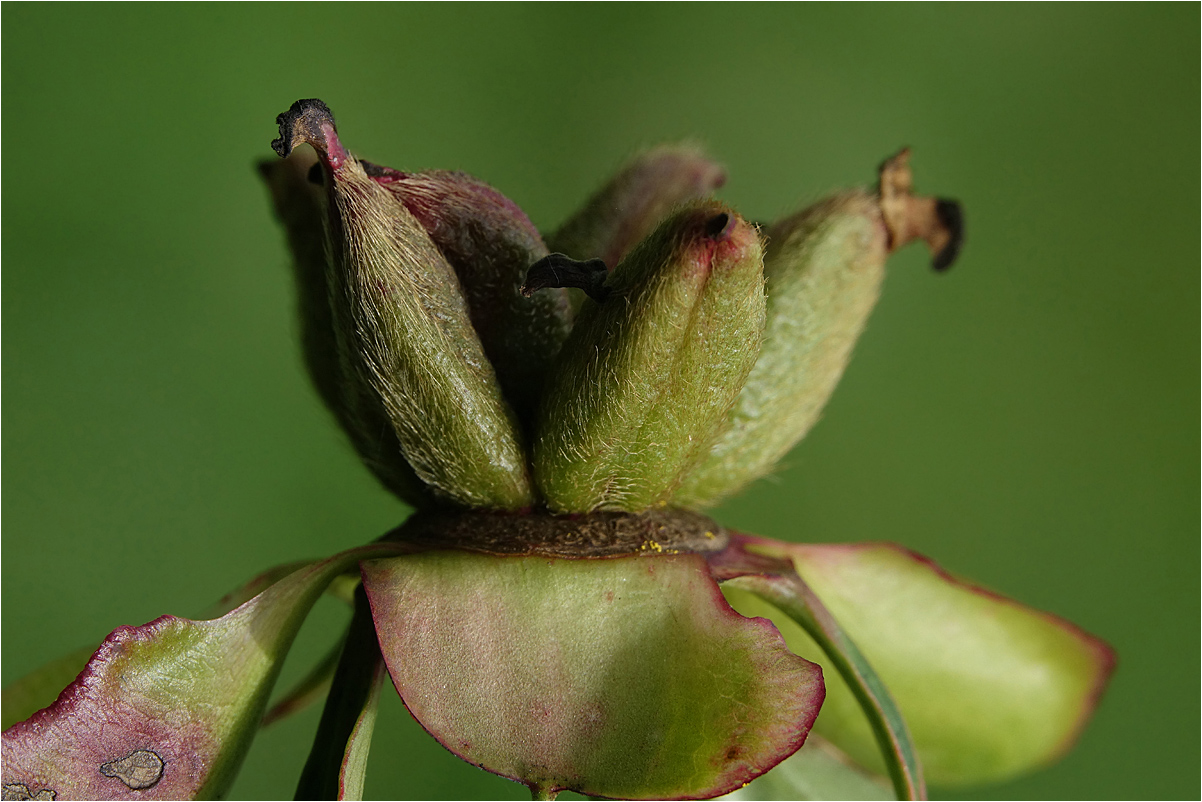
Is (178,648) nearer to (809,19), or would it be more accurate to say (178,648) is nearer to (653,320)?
(653,320)

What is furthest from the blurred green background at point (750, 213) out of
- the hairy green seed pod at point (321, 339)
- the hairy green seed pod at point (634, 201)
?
the hairy green seed pod at point (321, 339)

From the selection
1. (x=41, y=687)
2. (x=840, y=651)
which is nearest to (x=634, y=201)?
(x=840, y=651)

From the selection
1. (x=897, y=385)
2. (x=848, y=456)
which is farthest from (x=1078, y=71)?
(x=848, y=456)

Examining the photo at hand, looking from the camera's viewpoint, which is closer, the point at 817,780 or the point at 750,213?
the point at 817,780

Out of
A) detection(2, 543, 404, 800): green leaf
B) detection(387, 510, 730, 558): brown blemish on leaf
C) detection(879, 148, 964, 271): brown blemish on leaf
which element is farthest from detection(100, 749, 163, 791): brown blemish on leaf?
detection(879, 148, 964, 271): brown blemish on leaf

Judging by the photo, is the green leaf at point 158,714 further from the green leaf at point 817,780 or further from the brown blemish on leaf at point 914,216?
the brown blemish on leaf at point 914,216

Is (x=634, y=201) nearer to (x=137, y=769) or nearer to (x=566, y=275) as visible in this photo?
(x=566, y=275)
